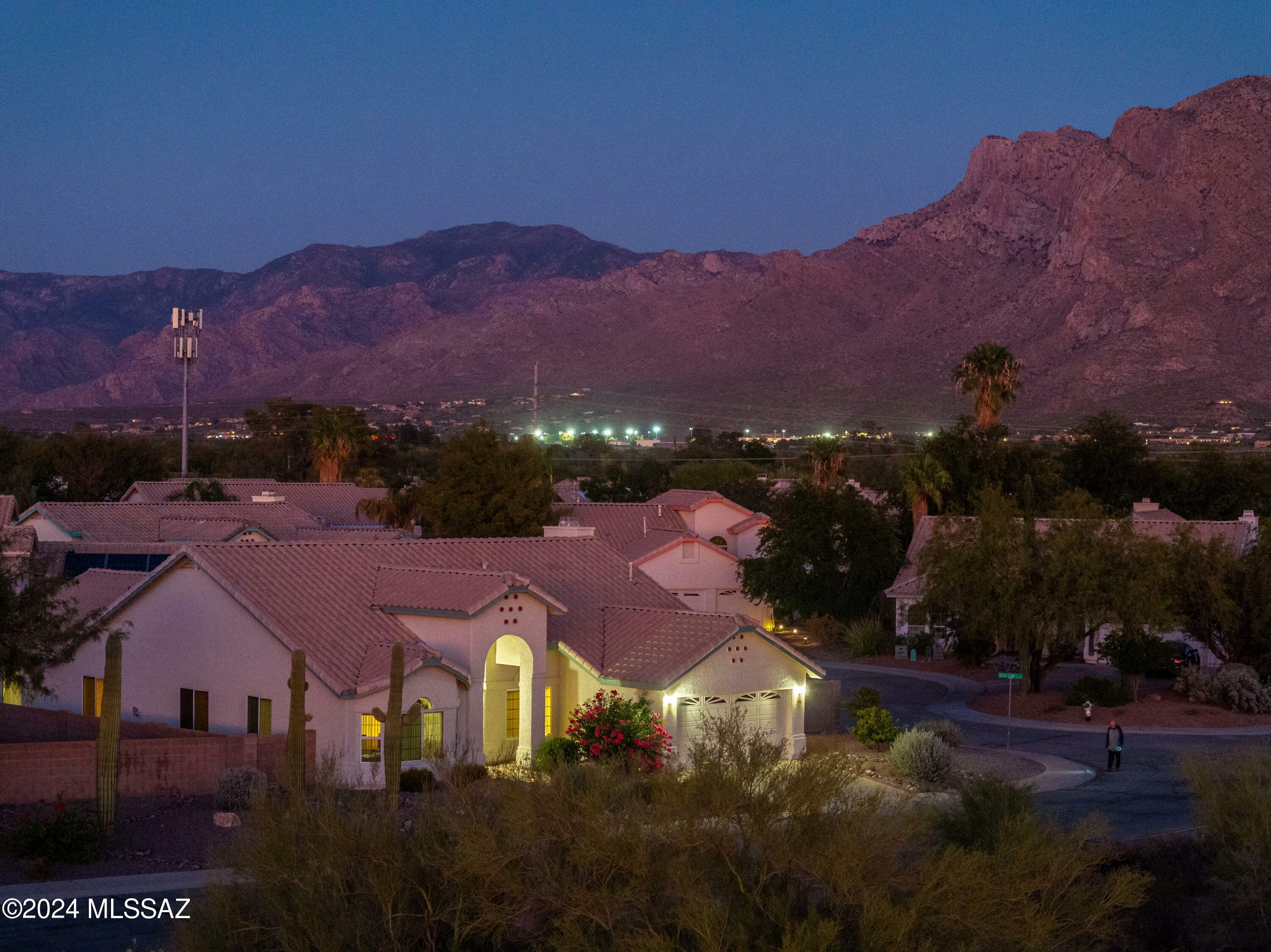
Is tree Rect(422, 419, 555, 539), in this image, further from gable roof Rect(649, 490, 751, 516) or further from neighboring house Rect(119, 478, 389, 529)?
gable roof Rect(649, 490, 751, 516)

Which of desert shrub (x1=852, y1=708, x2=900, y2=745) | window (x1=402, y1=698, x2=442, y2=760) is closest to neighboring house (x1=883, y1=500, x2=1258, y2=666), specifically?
desert shrub (x1=852, y1=708, x2=900, y2=745)

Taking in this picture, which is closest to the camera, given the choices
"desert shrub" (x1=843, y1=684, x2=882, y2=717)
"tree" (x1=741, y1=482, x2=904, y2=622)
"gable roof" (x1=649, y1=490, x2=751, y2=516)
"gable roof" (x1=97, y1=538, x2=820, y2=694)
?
"gable roof" (x1=97, y1=538, x2=820, y2=694)

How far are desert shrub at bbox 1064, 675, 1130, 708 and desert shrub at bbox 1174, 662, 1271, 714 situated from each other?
1714mm

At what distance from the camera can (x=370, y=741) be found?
91.4 ft

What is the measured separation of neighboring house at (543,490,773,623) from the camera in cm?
6241

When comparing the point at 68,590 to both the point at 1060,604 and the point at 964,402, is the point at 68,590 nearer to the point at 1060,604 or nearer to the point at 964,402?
the point at 1060,604

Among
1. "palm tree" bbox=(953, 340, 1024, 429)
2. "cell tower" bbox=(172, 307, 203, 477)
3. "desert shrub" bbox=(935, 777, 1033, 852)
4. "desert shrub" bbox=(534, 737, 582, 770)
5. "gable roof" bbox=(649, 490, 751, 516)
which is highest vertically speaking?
"cell tower" bbox=(172, 307, 203, 477)

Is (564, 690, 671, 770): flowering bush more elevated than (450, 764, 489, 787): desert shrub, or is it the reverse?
(450, 764, 489, 787): desert shrub

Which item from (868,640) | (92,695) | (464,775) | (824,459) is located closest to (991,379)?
(824,459)

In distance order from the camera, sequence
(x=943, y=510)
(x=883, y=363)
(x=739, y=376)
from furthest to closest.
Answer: (x=739, y=376) → (x=883, y=363) → (x=943, y=510)

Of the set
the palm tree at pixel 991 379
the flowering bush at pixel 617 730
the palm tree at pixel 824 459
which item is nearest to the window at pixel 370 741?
the flowering bush at pixel 617 730

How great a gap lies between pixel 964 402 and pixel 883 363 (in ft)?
47.3

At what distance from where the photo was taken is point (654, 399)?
15325cm

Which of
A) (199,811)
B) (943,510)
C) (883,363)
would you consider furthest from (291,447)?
(199,811)
